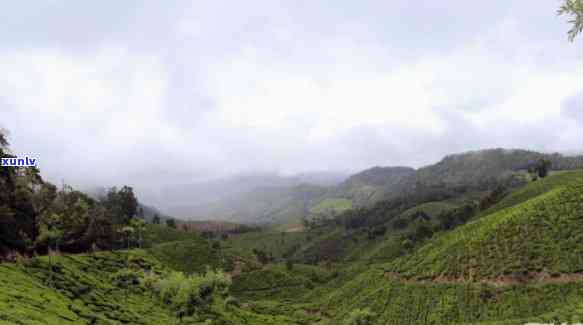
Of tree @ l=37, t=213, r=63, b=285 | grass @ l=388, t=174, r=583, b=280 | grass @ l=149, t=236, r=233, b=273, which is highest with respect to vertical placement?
tree @ l=37, t=213, r=63, b=285

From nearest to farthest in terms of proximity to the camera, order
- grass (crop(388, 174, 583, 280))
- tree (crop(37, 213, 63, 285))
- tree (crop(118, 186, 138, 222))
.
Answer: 1. tree (crop(37, 213, 63, 285))
2. grass (crop(388, 174, 583, 280))
3. tree (crop(118, 186, 138, 222))

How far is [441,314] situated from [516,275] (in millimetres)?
21819

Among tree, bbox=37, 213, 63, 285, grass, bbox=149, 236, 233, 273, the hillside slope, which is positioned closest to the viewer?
tree, bbox=37, 213, 63, 285

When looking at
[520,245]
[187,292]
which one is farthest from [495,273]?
[187,292]

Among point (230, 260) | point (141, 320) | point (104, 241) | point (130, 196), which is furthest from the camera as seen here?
point (230, 260)

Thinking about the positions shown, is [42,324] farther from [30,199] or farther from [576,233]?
[576,233]

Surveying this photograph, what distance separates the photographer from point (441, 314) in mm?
89250

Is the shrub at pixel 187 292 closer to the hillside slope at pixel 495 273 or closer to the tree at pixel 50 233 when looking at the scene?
the tree at pixel 50 233

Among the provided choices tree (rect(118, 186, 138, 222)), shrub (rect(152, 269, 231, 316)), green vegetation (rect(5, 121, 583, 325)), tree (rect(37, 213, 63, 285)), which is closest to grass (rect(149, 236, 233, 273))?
tree (rect(118, 186, 138, 222))

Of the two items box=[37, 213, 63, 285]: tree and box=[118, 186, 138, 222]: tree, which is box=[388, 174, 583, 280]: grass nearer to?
box=[37, 213, 63, 285]: tree

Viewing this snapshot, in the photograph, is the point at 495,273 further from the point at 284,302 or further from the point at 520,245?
the point at 284,302

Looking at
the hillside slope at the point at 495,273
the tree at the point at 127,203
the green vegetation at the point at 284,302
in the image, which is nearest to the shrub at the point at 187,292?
the green vegetation at the point at 284,302

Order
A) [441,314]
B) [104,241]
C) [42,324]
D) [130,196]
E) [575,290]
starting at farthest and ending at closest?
[130,196], [104,241], [441,314], [575,290], [42,324]

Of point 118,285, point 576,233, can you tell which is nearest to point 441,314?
point 576,233
